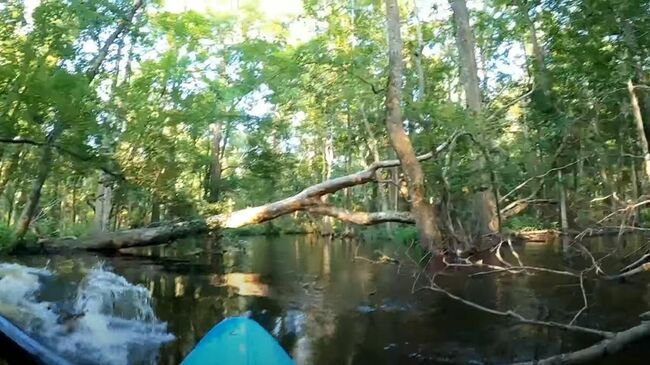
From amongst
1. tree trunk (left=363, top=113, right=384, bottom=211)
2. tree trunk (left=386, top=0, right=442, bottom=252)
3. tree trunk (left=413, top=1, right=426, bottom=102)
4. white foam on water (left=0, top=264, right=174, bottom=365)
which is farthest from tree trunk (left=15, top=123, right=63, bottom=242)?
tree trunk (left=363, top=113, right=384, bottom=211)

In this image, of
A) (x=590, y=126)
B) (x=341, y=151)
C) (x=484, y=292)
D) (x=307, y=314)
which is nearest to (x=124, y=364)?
(x=307, y=314)

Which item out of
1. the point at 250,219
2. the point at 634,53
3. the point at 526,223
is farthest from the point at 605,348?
the point at 526,223

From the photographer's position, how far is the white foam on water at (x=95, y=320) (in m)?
6.02

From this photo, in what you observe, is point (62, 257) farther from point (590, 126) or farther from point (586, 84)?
point (590, 126)

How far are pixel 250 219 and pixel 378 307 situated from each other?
289 inches

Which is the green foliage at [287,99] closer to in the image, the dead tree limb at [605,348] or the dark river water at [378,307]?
the dark river water at [378,307]

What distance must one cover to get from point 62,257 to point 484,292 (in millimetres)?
10056

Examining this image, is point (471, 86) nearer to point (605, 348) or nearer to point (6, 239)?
point (605, 348)

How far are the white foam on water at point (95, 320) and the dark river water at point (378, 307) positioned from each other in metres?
0.26

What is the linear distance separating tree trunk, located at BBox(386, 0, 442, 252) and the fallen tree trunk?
179 cm

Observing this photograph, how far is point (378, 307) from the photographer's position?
8516 millimetres

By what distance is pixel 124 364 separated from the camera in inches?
223

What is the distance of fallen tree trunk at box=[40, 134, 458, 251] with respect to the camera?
15102 millimetres

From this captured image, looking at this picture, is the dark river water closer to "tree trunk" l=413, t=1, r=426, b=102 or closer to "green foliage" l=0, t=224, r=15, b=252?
"green foliage" l=0, t=224, r=15, b=252
